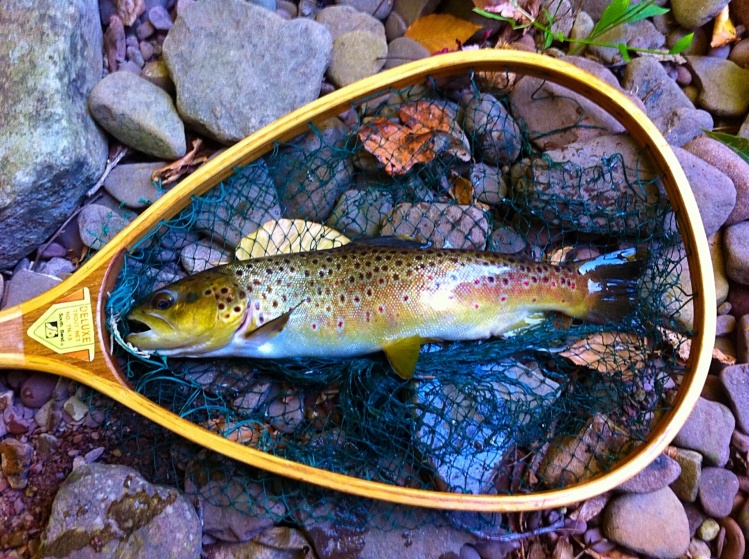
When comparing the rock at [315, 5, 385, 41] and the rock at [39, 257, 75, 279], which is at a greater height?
the rock at [315, 5, 385, 41]

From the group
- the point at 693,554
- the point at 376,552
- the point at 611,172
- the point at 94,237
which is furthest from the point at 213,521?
the point at 611,172

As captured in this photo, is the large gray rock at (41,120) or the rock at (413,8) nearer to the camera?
the large gray rock at (41,120)

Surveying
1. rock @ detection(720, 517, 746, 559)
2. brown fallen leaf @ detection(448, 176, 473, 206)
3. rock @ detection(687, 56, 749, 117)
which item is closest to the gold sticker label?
brown fallen leaf @ detection(448, 176, 473, 206)

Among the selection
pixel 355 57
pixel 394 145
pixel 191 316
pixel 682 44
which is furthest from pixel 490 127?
pixel 191 316

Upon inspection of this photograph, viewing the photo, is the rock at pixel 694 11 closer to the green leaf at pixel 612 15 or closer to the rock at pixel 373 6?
the green leaf at pixel 612 15

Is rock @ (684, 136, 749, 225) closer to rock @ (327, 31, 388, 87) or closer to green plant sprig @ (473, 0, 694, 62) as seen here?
green plant sprig @ (473, 0, 694, 62)

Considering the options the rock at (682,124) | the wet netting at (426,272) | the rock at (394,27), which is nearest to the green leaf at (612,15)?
the wet netting at (426,272)

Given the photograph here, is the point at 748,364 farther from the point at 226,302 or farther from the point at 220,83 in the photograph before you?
the point at 220,83

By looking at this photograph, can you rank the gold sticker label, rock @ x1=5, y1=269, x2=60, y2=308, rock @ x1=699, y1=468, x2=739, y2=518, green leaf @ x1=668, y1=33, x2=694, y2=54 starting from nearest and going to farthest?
the gold sticker label → rock @ x1=5, y1=269, x2=60, y2=308 → rock @ x1=699, y1=468, x2=739, y2=518 → green leaf @ x1=668, y1=33, x2=694, y2=54

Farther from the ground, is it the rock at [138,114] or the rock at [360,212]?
the rock at [138,114]
